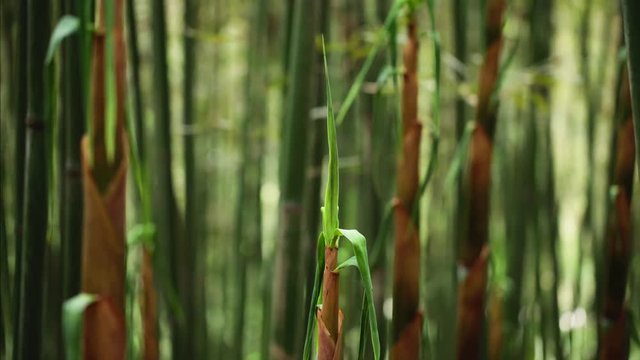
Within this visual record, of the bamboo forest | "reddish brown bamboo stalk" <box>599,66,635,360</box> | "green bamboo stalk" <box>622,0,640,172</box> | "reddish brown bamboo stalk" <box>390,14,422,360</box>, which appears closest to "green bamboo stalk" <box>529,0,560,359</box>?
the bamboo forest

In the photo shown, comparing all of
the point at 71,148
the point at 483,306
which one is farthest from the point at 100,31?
the point at 483,306

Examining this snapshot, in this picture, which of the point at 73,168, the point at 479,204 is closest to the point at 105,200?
the point at 73,168

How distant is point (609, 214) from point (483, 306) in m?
0.13

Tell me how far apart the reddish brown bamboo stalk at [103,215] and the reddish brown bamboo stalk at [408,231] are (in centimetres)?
20

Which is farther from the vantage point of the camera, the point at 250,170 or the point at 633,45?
the point at 250,170

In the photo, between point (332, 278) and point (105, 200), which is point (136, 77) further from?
point (332, 278)

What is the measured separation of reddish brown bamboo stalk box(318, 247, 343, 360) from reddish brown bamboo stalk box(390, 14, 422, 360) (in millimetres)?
176

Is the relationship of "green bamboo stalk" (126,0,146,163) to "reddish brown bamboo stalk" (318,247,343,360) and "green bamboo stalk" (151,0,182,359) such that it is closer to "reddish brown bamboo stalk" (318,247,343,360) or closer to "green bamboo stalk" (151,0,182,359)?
"green bamboo stalk" (151,0,182,359)

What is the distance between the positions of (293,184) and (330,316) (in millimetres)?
202

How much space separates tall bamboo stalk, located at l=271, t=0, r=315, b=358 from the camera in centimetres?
60

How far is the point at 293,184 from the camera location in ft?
2.03

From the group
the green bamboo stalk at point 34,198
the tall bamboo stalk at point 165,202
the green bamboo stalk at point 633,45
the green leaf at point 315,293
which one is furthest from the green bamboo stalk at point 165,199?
the green bamboo stalk at point 633,45

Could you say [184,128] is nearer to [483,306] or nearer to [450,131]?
[483,306]

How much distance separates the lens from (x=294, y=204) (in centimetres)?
63
